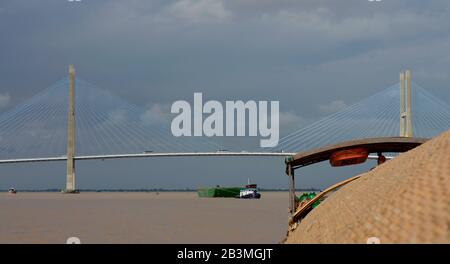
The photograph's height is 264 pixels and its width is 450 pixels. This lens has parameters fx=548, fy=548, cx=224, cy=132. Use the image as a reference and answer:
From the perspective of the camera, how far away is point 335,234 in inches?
56.3

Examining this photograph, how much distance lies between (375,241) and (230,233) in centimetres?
1445

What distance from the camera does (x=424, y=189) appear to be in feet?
3.97

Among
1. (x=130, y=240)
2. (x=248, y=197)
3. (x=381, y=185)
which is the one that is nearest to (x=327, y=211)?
(x=381, y=185)
